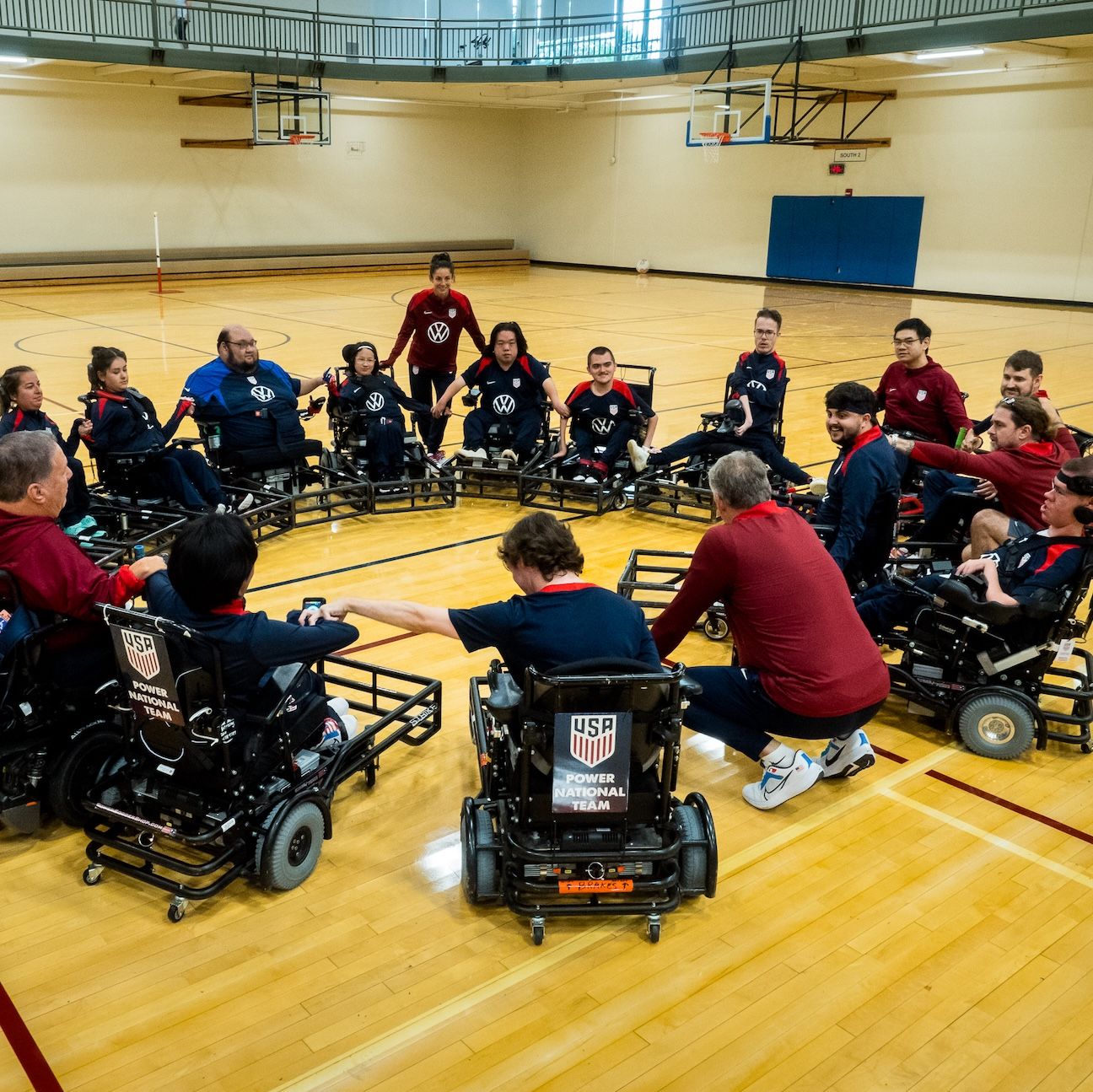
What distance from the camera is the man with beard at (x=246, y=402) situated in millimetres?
6980

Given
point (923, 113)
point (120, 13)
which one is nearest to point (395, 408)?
point (120, 13)

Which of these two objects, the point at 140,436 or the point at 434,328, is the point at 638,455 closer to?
the point at 434,328

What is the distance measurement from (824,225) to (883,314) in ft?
16.8

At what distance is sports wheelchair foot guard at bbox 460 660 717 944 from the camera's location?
295 centimetres

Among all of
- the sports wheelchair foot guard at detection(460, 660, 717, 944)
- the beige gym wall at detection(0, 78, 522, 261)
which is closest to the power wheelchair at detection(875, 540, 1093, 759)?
the sports wheelchair foot guard at detection(460, 660, 717, 944)

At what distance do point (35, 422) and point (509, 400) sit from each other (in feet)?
11.1

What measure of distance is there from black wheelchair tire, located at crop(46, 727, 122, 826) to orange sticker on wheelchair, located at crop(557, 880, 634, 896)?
1.52 metres

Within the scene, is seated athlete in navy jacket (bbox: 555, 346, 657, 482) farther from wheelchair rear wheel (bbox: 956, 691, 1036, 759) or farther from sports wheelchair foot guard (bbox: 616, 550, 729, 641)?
wheelchair rear wheel (bbox: 956, 691, 1036, 759)

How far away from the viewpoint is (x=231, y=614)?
3.21 meters

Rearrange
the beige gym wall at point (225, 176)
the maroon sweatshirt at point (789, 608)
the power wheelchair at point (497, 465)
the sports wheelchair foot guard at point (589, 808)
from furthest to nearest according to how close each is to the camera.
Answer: the beige gym wall at point (225, 176) < the power wheelchair at point (497, 465) < the maroon sweatshirt at point (789, 608) < the sports wheelchair foot guard at point (589, 808)

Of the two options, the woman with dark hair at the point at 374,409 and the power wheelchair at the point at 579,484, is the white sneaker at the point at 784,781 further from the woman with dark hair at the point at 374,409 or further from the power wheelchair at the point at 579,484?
the woman with dark hair at the point at 374,409

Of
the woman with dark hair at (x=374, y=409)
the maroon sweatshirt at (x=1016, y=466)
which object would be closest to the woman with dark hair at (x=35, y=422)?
the woman with dark hair at (x=374, y=409)

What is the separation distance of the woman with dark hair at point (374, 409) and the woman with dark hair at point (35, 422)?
2.10 m

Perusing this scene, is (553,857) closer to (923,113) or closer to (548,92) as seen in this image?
(923,113)
